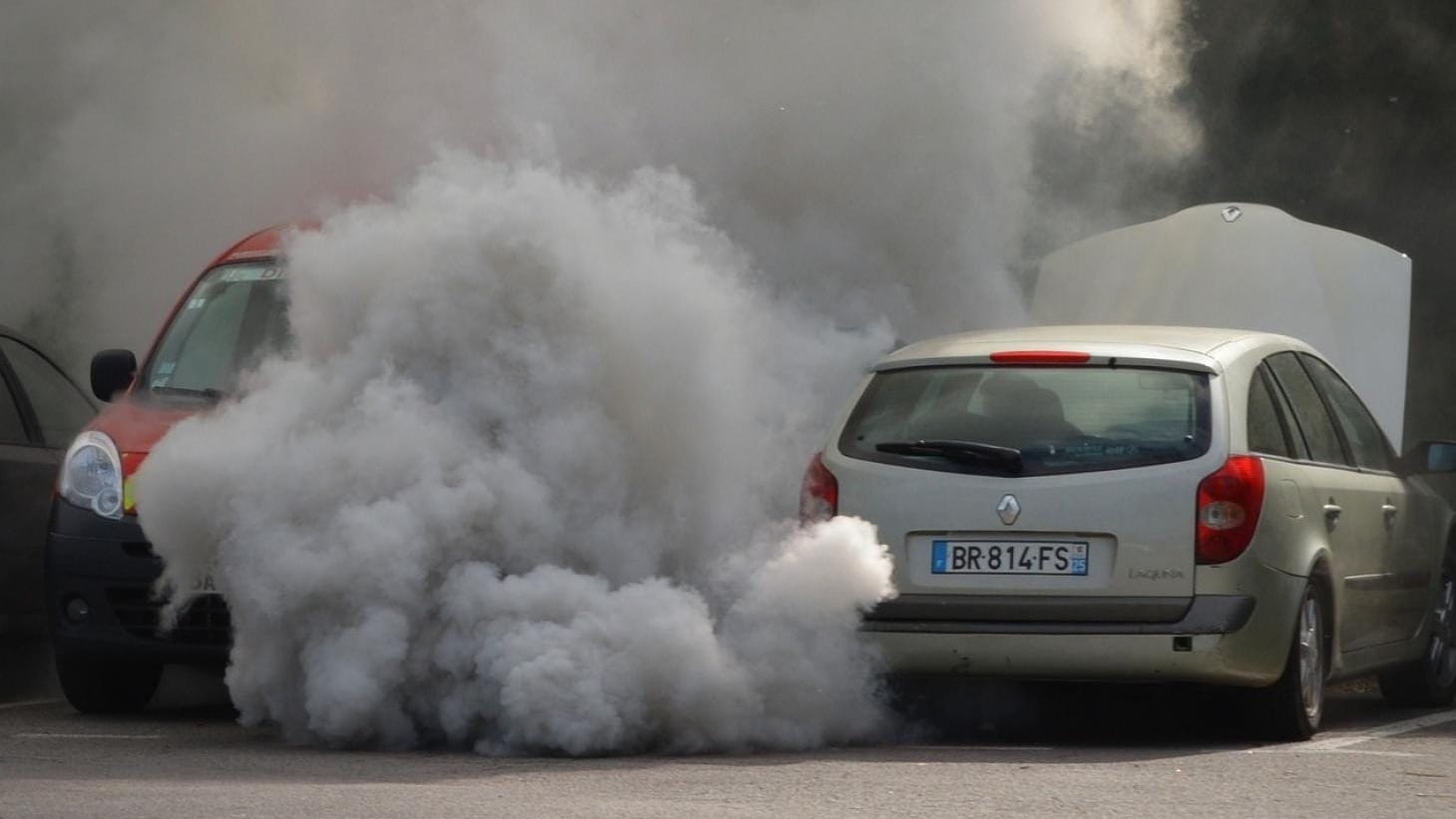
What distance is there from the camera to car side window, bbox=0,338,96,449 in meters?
11.4

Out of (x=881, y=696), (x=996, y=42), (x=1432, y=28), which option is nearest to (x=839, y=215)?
(x=996, y=42)

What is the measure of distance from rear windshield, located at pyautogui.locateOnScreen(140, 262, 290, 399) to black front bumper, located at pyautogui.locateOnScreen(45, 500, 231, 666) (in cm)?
94

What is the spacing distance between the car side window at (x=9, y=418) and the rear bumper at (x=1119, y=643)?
14.2ft

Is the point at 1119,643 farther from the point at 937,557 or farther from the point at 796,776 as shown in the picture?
the point at 796,776

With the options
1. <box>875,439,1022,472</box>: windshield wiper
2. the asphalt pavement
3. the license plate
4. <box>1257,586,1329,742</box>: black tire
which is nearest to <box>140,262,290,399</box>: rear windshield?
the asphalt pavement

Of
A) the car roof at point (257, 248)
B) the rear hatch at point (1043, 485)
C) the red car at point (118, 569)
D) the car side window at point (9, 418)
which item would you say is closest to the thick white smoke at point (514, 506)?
the rear hatch at point (1043, 485)

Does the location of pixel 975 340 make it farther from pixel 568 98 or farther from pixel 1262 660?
pixel 568 98

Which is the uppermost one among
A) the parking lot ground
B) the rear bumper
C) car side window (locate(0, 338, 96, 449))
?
car side window (locate(0, 338, 96, 449))

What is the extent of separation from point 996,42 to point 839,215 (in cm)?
112

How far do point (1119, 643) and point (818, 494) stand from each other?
116 centimetres

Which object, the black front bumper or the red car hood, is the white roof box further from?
the black front bumper

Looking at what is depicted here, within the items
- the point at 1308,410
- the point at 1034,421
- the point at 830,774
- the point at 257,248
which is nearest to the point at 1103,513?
the point at 1034,421

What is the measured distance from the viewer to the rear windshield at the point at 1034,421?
8.54 metres

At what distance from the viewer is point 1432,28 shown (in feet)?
56.1
